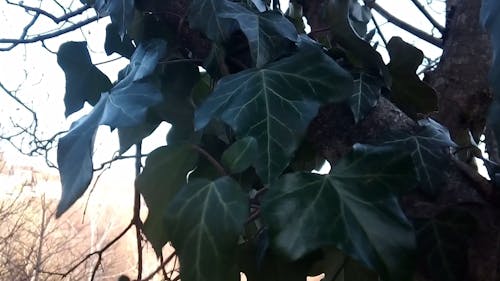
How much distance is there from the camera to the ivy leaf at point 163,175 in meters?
0.39

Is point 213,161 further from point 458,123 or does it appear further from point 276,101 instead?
point 458,123

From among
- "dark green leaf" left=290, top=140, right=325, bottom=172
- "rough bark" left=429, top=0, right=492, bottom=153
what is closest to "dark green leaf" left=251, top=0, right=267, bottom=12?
"dark green leaf" left=290, top=140, right=325, bottom=172

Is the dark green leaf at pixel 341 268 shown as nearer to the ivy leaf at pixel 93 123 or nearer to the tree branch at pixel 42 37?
the ivy leaf at pixel 93 123

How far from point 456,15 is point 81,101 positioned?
382mm

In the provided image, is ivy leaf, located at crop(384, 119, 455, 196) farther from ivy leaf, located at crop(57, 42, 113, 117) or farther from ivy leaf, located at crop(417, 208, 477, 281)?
ivy leaf, located at crop(57, 42, 113, 117)

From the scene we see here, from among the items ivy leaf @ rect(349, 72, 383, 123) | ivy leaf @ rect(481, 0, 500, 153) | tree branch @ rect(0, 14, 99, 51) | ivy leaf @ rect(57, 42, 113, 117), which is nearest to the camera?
ivy leaf @ rect(481, 0, 500, 153)

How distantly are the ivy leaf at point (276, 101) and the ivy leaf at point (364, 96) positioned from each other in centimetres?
2

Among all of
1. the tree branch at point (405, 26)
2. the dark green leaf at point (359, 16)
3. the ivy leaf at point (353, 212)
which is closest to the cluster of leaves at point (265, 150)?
the ivy leaf at point (353, 212)

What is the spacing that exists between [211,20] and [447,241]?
0.22 metres

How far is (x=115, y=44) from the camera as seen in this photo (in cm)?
51

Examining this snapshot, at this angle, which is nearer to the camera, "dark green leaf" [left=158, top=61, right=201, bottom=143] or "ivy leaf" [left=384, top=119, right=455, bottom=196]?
"ivy leaf" [left=384, top=119, right=455, bottom=196]

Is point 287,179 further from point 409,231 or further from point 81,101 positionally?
point 81,101

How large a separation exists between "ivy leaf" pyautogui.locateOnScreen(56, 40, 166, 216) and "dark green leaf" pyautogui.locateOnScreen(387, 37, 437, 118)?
0.20 meters

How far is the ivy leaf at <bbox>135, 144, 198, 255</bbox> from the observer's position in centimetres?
39
